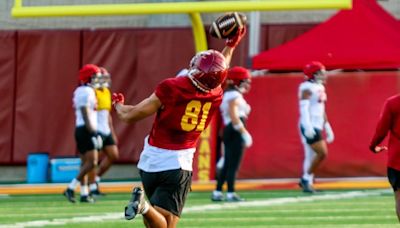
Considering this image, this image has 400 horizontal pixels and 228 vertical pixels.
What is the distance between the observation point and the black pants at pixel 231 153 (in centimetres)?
1513

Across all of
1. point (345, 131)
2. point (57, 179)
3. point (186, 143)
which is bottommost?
point (57, 179)

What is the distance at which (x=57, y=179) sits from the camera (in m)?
20.5

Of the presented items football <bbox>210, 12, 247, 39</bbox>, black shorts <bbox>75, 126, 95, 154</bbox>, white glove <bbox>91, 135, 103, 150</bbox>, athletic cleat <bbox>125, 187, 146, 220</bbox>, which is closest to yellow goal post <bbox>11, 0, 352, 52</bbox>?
white glove <bbox>91, 135, 103, 150</bbox>

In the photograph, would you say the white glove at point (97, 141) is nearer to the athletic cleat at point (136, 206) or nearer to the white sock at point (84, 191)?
the white sock at point (84, 191)

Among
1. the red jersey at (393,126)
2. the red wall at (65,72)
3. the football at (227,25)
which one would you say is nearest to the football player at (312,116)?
the red wall at (65,72)

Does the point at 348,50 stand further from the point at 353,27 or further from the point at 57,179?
the point at 57,179

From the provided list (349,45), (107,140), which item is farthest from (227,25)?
(349,45)

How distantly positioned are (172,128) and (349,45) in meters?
10.6

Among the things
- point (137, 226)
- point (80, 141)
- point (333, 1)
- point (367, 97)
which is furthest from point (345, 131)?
point (137, 226)

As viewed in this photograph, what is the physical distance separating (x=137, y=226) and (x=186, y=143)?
11.1ft

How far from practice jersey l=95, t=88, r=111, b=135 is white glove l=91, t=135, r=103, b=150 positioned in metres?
0.24

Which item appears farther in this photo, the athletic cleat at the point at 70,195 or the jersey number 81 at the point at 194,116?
the athletic cleat at the point at 70,195

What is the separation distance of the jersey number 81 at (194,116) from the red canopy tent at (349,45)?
10.3 metres

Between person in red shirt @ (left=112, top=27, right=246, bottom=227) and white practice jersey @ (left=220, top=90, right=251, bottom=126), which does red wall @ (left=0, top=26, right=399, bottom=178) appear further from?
person in red shirt @ (left=112, top=27, right=246, bottom=227)
